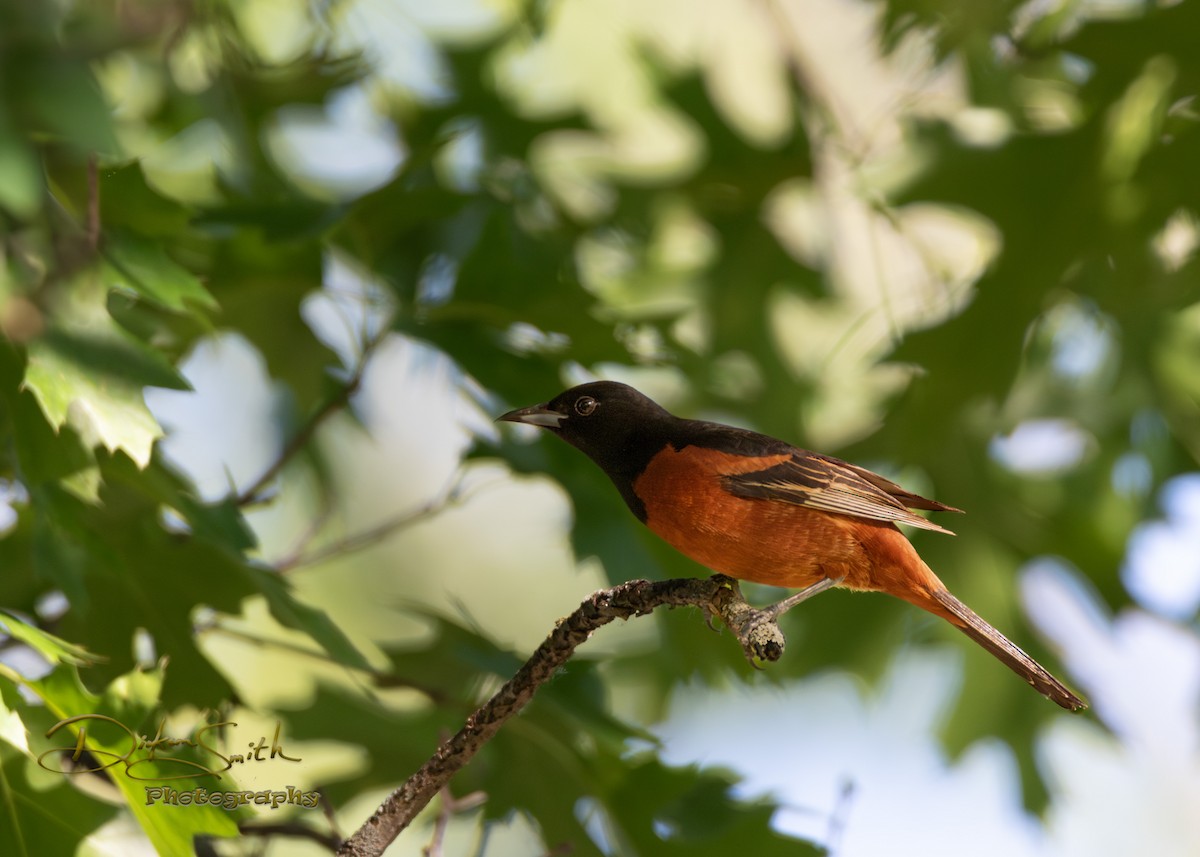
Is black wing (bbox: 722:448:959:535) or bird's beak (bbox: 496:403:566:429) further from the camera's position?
bird's beak (bbox: 496:403:566:429)

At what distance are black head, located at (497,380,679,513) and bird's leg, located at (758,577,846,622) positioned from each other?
0.46m

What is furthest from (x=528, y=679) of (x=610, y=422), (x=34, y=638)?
(x=34, y=638)

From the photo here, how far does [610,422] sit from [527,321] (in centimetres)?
73

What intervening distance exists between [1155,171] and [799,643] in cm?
254

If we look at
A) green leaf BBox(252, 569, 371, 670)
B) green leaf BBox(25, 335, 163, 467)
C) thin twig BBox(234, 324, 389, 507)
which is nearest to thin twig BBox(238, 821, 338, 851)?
green leaf BBox(252, 569, 371, 670)

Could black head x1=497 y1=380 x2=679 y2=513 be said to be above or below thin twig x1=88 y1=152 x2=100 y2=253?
below

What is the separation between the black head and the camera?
2.57m

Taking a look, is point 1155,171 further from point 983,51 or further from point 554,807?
point 554,807

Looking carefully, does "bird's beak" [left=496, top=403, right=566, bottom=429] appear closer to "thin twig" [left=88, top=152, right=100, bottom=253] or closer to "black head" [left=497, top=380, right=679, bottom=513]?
"black head" [left=497, top=380, right=679, bottom=513]

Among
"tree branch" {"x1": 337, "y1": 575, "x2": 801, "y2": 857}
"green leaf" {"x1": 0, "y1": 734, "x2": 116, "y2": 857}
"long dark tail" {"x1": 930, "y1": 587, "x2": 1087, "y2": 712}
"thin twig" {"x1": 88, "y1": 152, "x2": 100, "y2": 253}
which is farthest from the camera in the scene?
"thin twig" {"x1": 88, "y1": 152, "x2": 100, "y2": 253}

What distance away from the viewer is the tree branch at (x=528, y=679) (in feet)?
6.65

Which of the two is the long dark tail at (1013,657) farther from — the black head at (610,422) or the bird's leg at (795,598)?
the black head at (610,422)

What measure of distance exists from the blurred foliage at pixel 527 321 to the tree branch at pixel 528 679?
1.64 feet

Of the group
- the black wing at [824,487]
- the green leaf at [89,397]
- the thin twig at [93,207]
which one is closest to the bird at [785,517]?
the black wing at [824,487]
